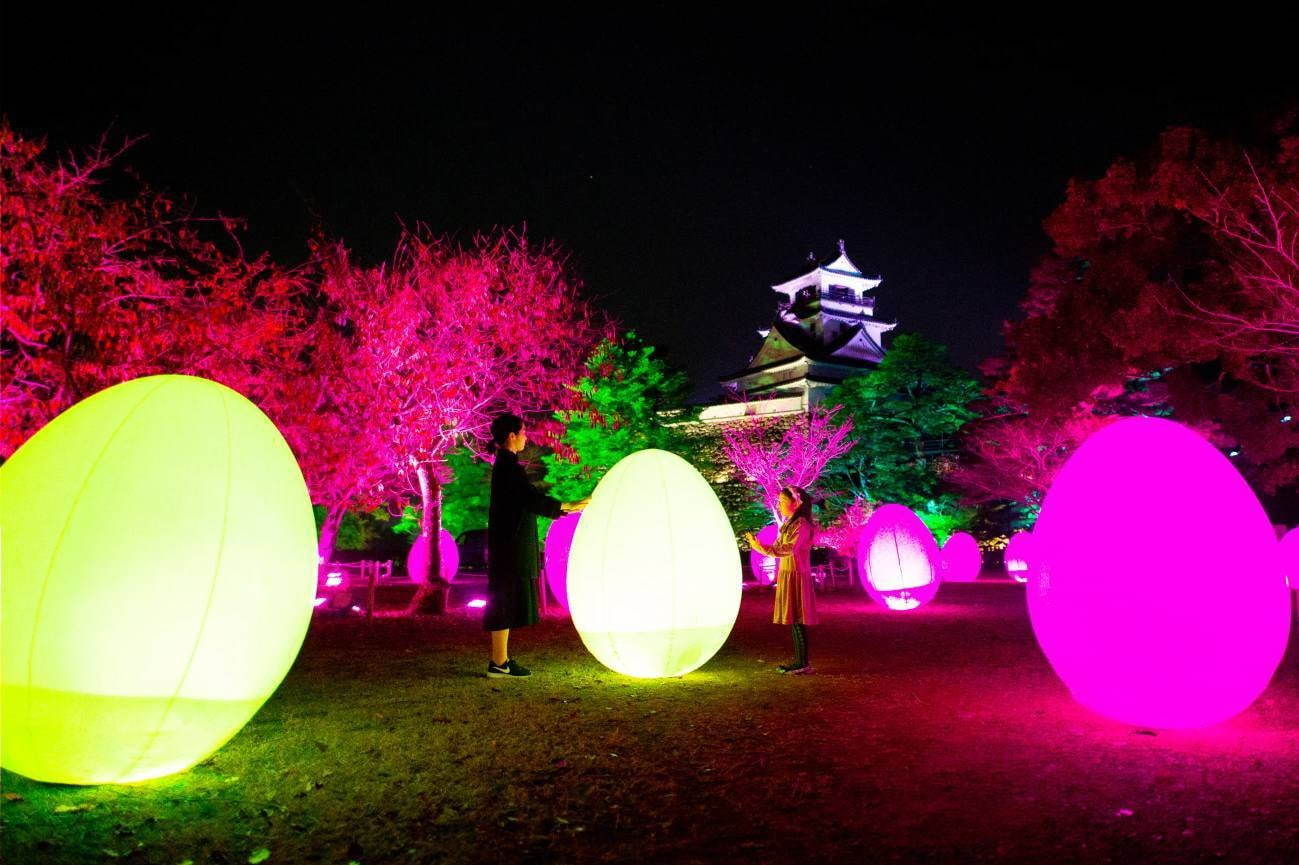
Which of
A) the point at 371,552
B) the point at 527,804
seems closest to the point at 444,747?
the point at 527,804

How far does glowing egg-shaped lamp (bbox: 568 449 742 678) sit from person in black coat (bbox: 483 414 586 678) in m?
0.41

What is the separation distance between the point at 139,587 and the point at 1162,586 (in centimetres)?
546

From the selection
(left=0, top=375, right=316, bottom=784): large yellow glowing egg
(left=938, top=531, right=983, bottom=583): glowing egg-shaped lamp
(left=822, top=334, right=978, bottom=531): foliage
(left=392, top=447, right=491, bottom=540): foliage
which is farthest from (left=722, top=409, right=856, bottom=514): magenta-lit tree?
(left=0, top=375, right=316, bottom=784): large yellow glowing egg

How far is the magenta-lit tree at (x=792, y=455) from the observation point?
3194 centimetres

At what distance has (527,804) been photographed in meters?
3.97

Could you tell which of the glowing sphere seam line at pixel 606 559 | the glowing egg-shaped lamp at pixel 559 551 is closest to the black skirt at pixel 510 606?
the glowing sphere seam line at pixel 606 559

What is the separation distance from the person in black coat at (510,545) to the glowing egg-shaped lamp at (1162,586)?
12.7ft

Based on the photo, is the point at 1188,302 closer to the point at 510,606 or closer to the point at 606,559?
the point at 606,559

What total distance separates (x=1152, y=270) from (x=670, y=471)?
49.1 feet

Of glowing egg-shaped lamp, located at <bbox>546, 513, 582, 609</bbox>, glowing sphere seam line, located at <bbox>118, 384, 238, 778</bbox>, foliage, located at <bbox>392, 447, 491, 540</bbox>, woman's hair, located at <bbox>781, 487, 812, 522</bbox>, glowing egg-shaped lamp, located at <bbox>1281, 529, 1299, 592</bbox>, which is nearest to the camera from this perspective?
glowing sphere seam line, located at <bbox>118, 384, 238, 778</bbox>

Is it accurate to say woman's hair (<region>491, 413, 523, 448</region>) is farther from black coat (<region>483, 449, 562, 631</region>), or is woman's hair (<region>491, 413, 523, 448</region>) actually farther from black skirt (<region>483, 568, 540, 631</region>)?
black skirt (<region>483, 568, 540, 631</region>)

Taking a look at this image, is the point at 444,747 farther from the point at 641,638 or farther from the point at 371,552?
the point at 371,552

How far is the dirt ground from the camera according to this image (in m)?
3.44

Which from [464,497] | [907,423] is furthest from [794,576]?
[464,497]
